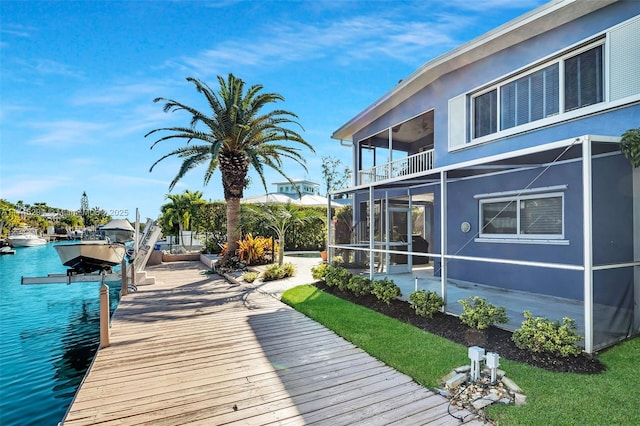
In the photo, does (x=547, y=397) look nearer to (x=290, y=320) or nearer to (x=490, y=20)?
(x=290, y=320)

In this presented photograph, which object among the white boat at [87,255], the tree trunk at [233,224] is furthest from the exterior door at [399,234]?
the white boat at [87,255]

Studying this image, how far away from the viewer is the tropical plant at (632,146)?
4.84 m

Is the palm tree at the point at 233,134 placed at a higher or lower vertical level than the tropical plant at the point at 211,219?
higher

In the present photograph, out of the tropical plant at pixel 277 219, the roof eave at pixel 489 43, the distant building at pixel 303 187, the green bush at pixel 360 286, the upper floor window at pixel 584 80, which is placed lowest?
the green bush at pixel 360 286

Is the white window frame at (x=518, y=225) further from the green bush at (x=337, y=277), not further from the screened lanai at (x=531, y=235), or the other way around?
the green bush at (x=337, y=277)

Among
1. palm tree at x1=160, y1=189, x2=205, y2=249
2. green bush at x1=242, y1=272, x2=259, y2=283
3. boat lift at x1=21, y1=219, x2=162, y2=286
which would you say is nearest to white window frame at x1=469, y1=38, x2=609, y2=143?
green bush at x1=242, y1=272, x2=259, y2=283

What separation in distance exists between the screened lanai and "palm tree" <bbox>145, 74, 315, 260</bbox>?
4.86 meters

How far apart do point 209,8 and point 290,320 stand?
32.5ft

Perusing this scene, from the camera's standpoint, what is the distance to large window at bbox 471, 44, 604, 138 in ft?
21.9

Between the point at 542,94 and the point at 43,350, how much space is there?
12.8 meters

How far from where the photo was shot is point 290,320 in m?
7.02

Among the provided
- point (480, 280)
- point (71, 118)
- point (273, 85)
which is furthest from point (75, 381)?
point (71, 118)

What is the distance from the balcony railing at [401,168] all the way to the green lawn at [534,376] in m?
6.53

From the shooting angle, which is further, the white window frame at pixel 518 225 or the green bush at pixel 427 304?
the white window frame at pixel 518 225
